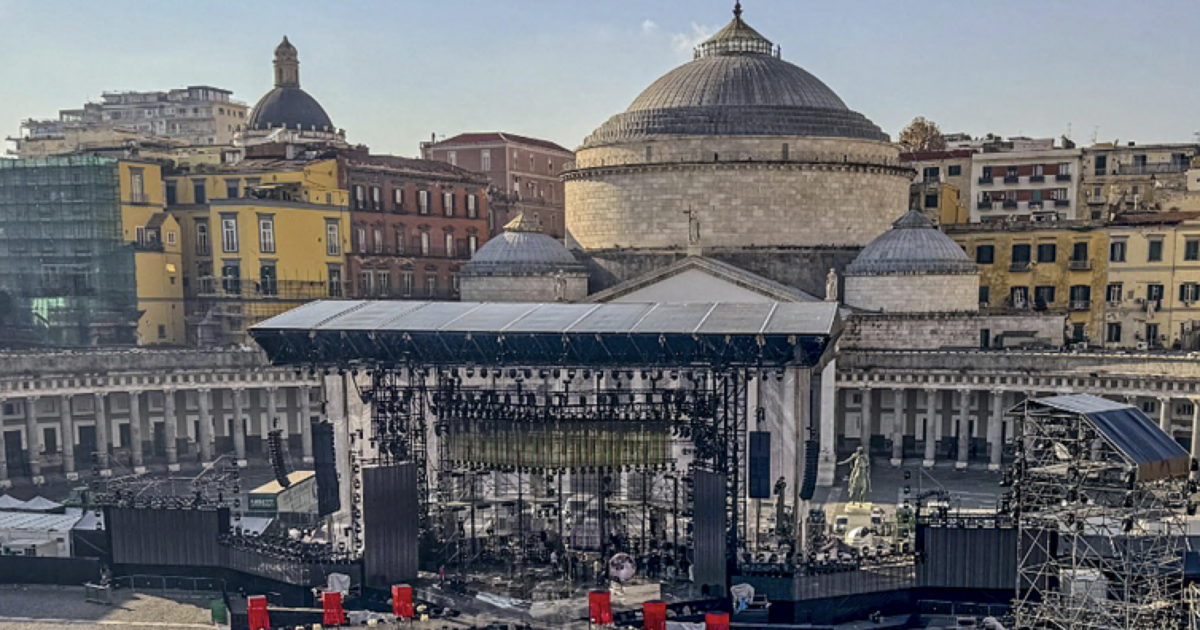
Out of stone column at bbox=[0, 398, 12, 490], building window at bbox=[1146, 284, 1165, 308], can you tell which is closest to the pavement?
stone column at bbox=[0, 398, 12, 490]

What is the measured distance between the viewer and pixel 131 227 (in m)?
50.2

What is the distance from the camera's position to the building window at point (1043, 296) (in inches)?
2090

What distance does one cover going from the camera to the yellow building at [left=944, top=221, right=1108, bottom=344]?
52094 millimetres

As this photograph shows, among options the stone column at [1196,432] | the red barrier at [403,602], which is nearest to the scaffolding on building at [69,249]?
the red barrier at [403,602]

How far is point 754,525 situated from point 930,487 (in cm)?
1287

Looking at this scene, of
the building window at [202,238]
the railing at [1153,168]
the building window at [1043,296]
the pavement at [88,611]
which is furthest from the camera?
the railing at [1153,168]

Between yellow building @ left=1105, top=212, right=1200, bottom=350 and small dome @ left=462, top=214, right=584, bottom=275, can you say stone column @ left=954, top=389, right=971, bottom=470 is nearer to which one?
yellow building @ left=1105, top=212, right=1200, bottom=350

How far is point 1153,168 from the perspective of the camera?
66.8 metres

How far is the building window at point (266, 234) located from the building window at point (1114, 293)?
43.0 metres

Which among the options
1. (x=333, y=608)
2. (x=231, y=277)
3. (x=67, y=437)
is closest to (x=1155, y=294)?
(x=333, y=608)

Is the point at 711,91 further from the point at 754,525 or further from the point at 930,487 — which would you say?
the point at 754,525

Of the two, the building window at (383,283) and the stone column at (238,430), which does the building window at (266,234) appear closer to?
the building window at (383,283)

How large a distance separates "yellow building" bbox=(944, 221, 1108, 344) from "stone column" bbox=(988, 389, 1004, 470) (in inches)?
405

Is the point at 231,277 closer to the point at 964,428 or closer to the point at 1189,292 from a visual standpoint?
the point at 964,428
